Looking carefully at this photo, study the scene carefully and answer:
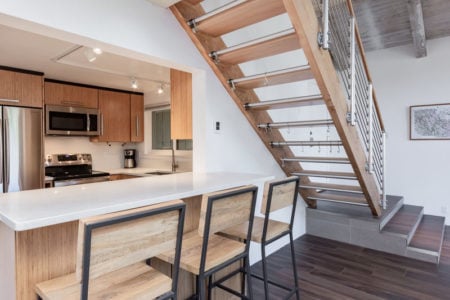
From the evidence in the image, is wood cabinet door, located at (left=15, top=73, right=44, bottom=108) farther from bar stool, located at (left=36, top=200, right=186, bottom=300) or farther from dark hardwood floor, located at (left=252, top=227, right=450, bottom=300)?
dark hardwood floor, located at (left=252, top=227, right=450, bottom=300)

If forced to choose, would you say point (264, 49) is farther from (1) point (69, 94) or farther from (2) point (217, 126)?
(1) point (69, 94)

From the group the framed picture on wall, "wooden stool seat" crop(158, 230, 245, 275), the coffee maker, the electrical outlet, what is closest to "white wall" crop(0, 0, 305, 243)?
the electrical outlet

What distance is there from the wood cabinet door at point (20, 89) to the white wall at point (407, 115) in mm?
5485

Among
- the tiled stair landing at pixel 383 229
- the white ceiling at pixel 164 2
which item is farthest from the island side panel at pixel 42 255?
the tiled stair landing at pixel 383 229

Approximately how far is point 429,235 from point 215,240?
325cm

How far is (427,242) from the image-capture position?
3.24 m

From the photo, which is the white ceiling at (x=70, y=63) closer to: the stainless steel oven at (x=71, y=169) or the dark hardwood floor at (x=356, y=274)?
the stainless steel oven at (x=71, y=169)

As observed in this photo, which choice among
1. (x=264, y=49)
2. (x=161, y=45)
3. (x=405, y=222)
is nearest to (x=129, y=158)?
(x=161, y=45)

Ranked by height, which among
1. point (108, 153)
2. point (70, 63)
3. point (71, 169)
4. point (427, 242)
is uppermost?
point (70, 63)

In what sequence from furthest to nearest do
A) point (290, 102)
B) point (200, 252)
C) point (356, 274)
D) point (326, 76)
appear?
point (356, 274) < point (290, 102) < point (326, 76) < point (200, 252)

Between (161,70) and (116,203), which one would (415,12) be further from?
(116,203)

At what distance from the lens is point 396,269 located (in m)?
2.82

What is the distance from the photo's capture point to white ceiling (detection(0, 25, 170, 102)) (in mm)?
2566

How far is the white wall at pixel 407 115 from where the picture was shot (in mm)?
4375
